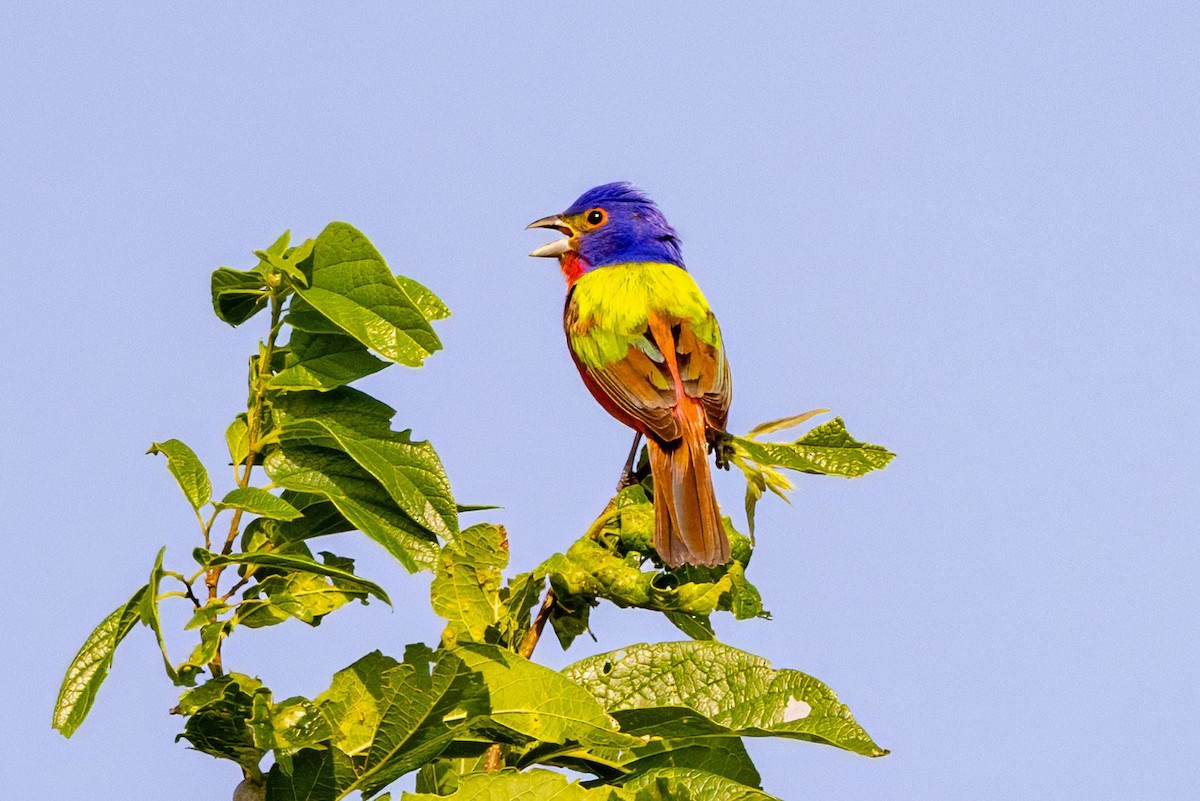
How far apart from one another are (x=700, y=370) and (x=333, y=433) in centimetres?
276

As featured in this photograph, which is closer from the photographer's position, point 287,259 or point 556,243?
point 287,259

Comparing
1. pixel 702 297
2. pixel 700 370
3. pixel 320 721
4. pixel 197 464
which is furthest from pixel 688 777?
pixel 702 297

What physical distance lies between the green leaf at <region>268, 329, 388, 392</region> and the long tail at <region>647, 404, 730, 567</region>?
2.64 feet

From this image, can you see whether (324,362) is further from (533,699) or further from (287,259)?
(533,699)

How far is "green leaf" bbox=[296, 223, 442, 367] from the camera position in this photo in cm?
299

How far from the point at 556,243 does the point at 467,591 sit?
443 cm

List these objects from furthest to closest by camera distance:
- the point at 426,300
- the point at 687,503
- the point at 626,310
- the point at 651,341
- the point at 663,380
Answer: the point at 626,310
the point at 651,341
the point at 663,380
the point at 687,503
the point at 426,300

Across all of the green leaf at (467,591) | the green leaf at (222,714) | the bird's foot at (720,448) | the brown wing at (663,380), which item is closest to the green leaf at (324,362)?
the green leaf at (467,591)

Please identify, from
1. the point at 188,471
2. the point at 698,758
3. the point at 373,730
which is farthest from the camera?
the point at 698,758

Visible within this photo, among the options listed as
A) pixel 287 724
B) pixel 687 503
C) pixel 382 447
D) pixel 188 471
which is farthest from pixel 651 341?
pixel 287 724

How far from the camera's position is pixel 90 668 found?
282 cm

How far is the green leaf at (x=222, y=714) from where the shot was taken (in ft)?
8.63

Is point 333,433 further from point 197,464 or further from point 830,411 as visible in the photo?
point 830,411

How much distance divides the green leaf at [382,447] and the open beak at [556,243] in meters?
4.24
